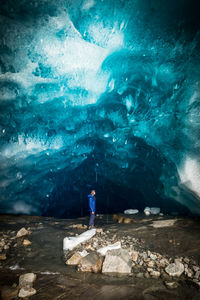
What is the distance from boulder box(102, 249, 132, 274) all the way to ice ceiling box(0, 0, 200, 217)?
311cm

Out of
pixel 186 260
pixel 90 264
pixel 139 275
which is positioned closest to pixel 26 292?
pixel 90 264

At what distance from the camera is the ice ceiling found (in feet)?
14.2

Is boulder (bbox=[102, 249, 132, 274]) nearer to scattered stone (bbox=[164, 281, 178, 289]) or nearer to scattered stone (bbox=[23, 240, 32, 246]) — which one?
scattered stone (bbox=[164, 281, 178, 289])

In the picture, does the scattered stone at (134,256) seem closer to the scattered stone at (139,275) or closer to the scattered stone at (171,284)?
the scattered stone at (139,275)

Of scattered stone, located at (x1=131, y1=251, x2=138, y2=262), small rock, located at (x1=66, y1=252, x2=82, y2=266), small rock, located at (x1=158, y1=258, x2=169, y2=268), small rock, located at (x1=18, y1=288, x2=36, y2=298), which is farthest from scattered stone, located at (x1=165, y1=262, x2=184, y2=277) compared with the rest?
small rock, located at (x1=18, y1=288, x2=36, y2=298)

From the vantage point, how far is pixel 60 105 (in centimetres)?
661

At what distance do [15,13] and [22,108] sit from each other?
284 cm

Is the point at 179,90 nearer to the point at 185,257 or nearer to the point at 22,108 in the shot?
the point at 185,257

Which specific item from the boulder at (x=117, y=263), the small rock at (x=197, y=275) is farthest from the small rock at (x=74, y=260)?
the small rock at (x=197, y=275)

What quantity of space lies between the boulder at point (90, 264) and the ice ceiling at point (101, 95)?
3425mm

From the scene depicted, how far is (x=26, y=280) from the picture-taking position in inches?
95.0

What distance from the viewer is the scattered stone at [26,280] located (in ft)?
7.56

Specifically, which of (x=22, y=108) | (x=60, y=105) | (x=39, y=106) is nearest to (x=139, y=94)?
(x=60, y=105)

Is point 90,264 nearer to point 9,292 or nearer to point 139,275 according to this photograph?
point 139,275
